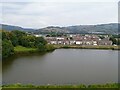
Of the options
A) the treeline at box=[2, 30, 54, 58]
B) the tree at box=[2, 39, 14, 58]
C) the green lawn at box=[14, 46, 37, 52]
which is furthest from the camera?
the treeline at box=[2, 30, 54, 58]

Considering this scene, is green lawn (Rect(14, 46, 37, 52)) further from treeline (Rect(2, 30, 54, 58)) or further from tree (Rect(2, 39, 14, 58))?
tree (Rect(2, 39, 14, 58))

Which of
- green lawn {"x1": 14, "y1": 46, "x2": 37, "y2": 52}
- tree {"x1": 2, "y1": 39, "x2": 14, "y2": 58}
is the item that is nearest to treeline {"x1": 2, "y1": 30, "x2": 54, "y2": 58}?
green lawn {"x1": 14, "y1": 46, "x2": 37, "y2": 52}

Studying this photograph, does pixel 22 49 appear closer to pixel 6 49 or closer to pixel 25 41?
pixel 25 41

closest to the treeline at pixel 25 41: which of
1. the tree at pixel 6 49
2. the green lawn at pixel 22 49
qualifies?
the green lawn at pixel 22 49

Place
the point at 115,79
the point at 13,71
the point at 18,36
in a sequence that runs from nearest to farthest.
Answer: the point at 115,79 → the point at 13,71 → the point at 18,36

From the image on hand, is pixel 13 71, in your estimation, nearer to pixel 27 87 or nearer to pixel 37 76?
pixel 37 76

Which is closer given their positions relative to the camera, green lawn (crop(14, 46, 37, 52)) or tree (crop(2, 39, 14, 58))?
tree (crop(2, 39, 14, 58))

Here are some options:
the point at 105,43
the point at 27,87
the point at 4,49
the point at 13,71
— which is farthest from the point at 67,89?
the point at 105,43

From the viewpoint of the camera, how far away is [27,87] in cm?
635

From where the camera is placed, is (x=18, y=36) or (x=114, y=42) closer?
(x=18, y=36)

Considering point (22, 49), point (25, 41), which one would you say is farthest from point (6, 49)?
point (25, 41)

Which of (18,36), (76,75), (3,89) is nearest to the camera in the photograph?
(3,89)

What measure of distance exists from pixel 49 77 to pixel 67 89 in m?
2.33

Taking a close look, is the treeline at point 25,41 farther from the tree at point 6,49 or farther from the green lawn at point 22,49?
the tree at point 6,49
